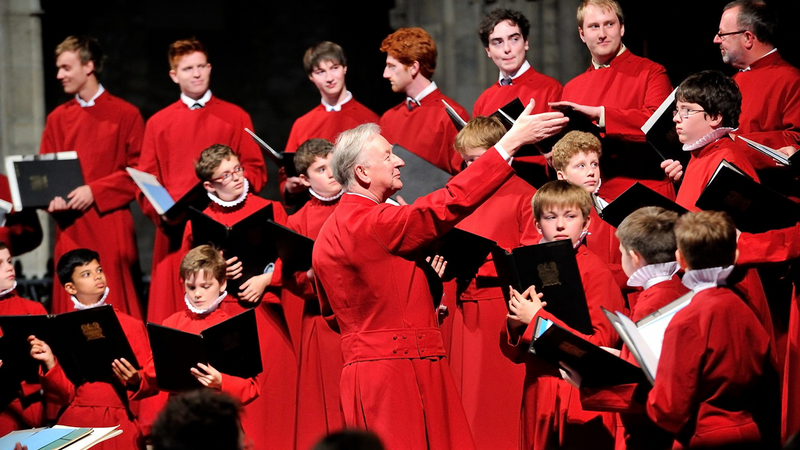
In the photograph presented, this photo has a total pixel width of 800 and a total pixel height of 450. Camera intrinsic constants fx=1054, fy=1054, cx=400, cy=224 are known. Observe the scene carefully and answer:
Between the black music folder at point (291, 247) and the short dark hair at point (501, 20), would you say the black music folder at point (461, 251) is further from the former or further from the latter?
the short dark hair at point (501, 20)

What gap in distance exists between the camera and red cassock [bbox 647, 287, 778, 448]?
3119 millimetres

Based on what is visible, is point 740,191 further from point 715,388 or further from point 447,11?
point 447,11

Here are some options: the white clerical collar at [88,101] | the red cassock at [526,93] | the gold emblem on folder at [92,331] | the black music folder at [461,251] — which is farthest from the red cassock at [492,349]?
the white clerical collar at [88,101]

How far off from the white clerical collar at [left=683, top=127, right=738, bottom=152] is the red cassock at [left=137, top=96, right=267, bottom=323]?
2757 mm

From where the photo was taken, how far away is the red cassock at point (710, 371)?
3.12 m

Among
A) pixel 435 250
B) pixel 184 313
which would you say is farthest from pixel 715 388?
pixel 184 313

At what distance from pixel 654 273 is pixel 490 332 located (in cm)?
134

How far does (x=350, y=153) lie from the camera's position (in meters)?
3.75

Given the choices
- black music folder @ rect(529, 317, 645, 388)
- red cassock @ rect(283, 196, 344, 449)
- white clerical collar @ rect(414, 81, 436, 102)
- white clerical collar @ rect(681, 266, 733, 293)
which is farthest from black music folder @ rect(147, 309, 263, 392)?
white clerical collar @ rect(414, 81, 436, 102)

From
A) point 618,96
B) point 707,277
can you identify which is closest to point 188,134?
point 618,96

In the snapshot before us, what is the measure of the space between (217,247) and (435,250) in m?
1.44

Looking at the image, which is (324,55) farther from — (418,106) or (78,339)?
(78,339)

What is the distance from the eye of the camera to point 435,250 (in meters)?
4.29

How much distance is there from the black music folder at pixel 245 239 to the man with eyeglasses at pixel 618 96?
160 cm
